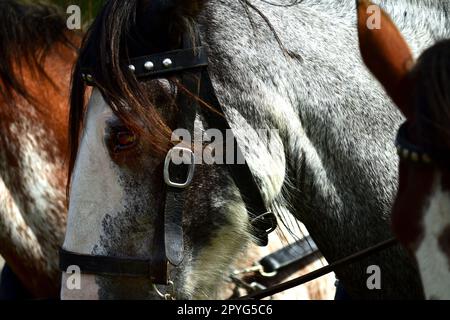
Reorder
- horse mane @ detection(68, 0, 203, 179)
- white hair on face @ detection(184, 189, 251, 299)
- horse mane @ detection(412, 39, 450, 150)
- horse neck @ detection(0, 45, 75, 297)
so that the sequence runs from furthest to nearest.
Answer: horse neck @ detection(0, 45, 75, 297), white hair on face @ detection(184, 189, 251, 299), horse mane @ detection(68, 0, 203, 179), horse mane @ detection(412, 39, 450, 150)

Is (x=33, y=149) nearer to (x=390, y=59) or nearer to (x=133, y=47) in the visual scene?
(x=133, y=47)

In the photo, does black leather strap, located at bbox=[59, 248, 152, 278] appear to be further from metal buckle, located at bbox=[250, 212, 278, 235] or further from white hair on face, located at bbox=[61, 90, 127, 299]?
metal buckle, located at bbox=[250, 212, 278, 235]

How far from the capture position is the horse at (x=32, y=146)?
3.28m

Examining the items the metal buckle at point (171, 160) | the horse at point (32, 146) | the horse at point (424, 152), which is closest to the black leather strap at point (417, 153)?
the horse at point (424, 152)

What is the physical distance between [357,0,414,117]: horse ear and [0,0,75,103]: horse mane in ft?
6.63

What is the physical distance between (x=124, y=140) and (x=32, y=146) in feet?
3.89

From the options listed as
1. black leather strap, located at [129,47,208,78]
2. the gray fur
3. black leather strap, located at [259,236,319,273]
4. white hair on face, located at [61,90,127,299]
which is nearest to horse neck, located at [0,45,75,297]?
black leather strap, located at [259,236,319,273]

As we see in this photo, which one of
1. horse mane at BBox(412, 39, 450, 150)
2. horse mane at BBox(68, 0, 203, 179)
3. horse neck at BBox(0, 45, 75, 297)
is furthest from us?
horse neck at BBox(0, 45, 75, 297)

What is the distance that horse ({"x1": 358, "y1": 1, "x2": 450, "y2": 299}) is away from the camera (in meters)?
1.44

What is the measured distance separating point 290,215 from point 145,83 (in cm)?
55

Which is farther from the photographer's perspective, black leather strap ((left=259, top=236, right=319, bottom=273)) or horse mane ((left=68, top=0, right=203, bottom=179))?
black leather strap ((left=259, top=236, right=319, bottom=273))

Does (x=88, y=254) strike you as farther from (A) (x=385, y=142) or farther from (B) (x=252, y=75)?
(A) (x=385, y=142)

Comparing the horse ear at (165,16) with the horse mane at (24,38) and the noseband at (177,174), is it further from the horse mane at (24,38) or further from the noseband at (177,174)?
the horse mane at (24,38)

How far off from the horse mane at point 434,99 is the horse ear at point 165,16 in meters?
0.85
